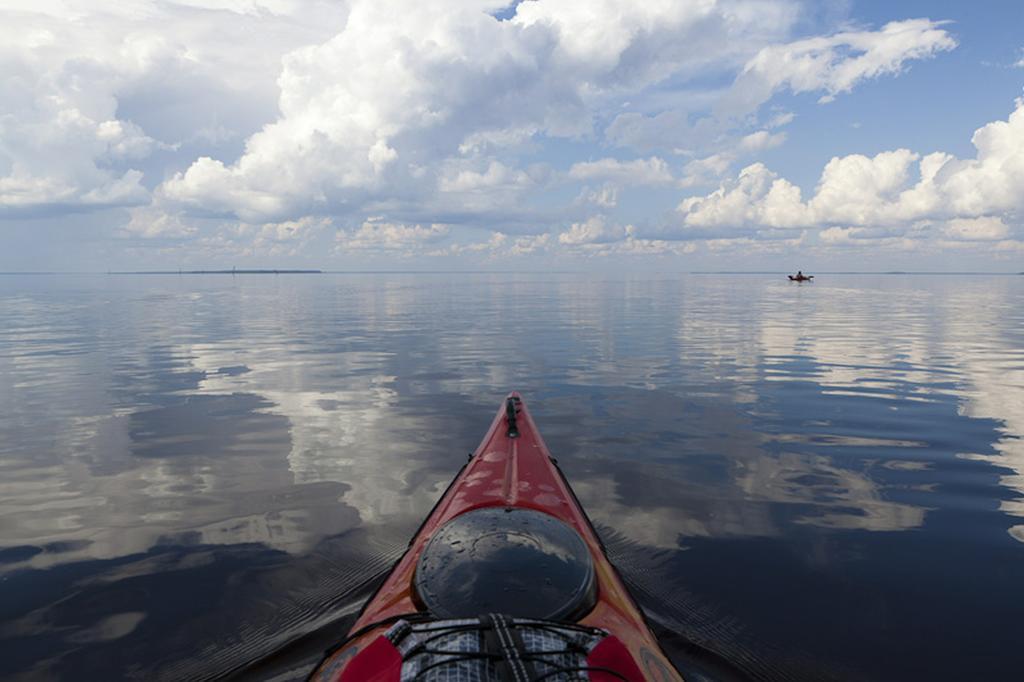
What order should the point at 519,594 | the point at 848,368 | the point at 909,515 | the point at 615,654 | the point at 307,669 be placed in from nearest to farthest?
the point at 615,654 < the point at 519,594 < the point at 307,669 < the point at 909,515 < the point at 848,368

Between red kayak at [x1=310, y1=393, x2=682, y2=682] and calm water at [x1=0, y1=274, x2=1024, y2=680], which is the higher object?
red kayak at [x1=310, y1=393, x2=682, y2=682]

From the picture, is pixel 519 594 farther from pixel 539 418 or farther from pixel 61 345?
pixel 61 345

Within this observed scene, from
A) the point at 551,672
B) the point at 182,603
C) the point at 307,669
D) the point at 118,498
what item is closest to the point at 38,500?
the point at 118,498

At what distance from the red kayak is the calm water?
6.54 ft

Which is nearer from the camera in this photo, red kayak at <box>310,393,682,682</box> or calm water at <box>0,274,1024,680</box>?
red kayak at <box>310,393,682,682</box>

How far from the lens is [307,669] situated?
260 inches

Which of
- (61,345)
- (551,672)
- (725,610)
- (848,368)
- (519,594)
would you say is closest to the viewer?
(551,672)

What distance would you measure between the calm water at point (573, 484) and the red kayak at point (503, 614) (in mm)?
1993

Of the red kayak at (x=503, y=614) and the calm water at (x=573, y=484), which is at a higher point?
the red kayak at (x=503, y=614)

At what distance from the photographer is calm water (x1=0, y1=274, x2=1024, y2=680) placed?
7293mm

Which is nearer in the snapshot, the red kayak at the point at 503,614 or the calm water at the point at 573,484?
the red kayak at the point at 503,614

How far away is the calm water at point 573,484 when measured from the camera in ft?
23.9

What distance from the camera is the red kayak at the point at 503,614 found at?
4238 millimetres

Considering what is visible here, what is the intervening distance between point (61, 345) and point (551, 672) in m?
36.8
